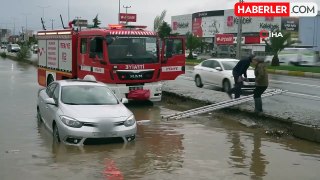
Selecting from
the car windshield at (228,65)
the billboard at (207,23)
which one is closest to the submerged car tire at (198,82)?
the car windshield at (228,65)

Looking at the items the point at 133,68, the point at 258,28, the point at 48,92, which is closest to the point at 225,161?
the point at 48,92

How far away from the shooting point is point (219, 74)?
66.5 feet

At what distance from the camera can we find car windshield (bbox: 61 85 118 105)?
10180mm

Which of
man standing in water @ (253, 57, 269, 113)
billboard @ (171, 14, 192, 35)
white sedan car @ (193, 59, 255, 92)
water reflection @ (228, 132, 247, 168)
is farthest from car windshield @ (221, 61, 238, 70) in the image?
billboard @ (171, 14, 192, 35)

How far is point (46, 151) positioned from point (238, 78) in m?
8.21

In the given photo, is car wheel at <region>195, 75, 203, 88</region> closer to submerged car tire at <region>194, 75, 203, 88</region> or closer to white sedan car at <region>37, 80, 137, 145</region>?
submerged car tire at <region>194, 75, 203, 88</region>

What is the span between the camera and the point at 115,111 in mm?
9641

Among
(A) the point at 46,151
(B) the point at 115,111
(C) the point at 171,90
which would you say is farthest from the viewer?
(C) the point at 171,90

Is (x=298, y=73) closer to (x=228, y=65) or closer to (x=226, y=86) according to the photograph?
(x=228, y=65)

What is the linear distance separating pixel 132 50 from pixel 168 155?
6.75 m

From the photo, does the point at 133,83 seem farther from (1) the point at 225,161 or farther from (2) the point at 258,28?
(2) the point at 258,28

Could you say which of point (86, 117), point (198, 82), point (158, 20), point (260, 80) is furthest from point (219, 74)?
point (158, 20)

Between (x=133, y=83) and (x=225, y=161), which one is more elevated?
(x=133, y=83)

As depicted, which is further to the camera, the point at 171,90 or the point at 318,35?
the point at 318,35
